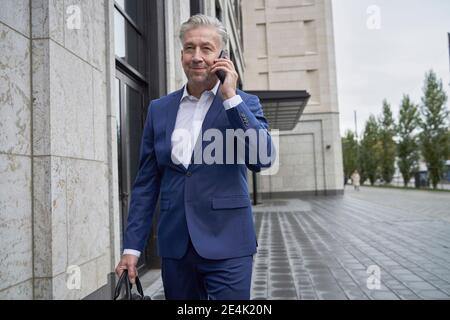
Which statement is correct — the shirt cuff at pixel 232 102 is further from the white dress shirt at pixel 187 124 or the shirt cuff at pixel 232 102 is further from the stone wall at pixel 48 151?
the stone wall at pixel 48 151

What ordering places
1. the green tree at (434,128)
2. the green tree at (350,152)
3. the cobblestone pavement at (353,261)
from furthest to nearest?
1. the green tree at (350,152)
2. the green tree at (434,128)
3. the cobblestone pavement at (353,261)

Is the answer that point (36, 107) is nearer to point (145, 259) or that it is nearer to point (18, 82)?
point (18, 82)

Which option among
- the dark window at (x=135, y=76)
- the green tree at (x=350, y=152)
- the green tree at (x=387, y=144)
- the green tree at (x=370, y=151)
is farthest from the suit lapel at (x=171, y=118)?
the green tree at (x=350, y=152)

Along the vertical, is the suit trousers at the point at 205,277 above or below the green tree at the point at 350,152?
below

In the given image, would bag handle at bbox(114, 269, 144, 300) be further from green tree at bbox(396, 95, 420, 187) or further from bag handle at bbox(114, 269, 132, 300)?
green tree at bbox(396, 95, 420, 187)

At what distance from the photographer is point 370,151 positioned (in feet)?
178

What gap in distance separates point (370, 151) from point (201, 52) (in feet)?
182

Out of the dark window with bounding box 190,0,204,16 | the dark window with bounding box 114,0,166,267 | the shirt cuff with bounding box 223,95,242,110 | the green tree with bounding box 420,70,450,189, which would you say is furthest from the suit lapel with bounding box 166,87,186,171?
the green tree with bounding box 420,70,450,189

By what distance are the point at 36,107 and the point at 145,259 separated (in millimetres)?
3901

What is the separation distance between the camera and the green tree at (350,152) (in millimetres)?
63438

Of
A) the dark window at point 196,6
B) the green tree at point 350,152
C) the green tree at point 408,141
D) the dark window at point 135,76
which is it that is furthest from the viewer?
the green tree at point 350,152

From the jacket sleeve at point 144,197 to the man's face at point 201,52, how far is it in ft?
1.23

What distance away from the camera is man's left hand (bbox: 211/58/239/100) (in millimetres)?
1879
